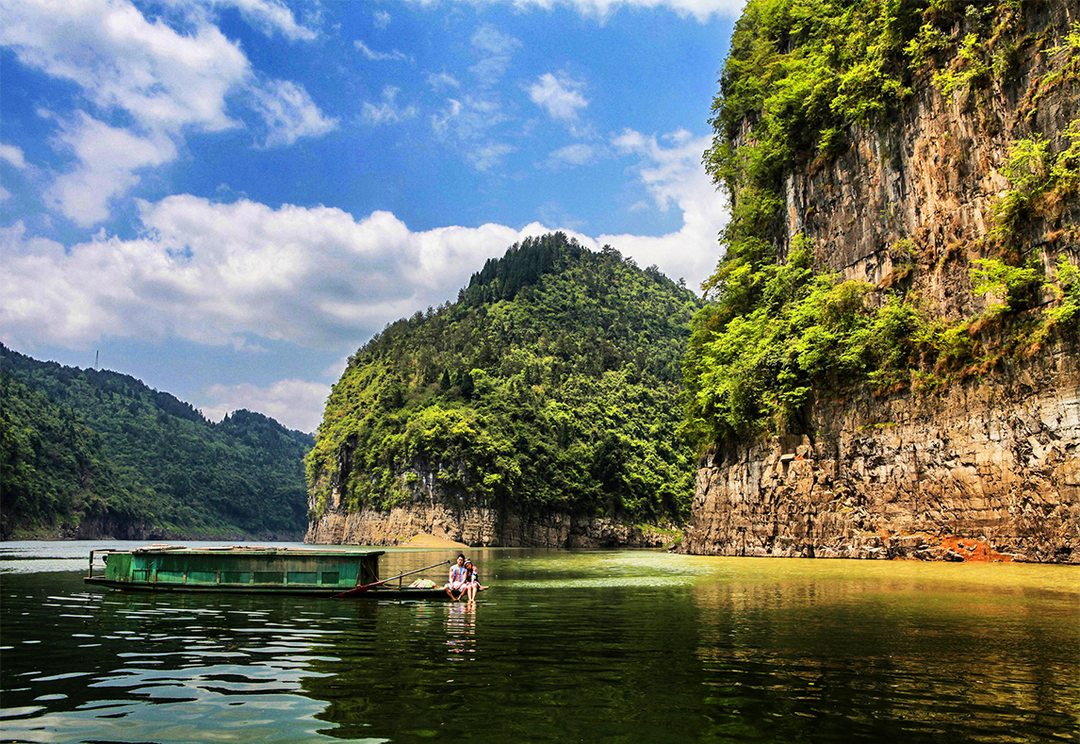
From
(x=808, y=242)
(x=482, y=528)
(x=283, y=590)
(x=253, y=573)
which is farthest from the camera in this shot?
(x=482, y=528)

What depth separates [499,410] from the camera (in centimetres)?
11381

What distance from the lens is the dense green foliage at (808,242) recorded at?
35.0 meters

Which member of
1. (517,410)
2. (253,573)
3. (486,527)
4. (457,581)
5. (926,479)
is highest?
(517,410)

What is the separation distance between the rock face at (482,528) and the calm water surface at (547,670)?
80121mm

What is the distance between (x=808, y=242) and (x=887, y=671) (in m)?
44.5

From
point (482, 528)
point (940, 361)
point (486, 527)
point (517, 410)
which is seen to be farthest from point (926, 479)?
point (517, 410)

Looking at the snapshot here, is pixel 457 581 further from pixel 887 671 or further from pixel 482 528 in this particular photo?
pixel 482 528

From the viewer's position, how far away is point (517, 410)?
114875mm

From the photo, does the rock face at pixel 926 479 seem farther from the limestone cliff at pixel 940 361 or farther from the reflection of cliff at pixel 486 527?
the reflection of cliff at pixel 486 527

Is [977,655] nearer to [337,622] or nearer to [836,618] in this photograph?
[836,618]

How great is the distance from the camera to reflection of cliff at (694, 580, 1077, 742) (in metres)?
7.92

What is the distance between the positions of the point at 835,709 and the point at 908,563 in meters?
31.4

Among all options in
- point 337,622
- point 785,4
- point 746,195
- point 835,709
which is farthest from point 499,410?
point 835,709

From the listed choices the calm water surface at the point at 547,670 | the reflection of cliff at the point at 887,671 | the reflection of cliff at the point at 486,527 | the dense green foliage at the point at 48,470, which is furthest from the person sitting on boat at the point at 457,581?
the dense green foliage at the point at 48,470
